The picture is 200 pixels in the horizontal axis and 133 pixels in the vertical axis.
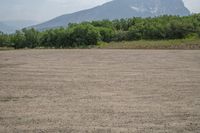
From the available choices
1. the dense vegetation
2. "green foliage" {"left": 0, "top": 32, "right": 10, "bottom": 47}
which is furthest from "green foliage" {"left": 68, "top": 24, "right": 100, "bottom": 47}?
"green foliage" {"left": 0, "top": 32, "right": 10, "bottom": 47}

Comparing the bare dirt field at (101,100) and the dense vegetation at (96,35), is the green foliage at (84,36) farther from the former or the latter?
the bare dirt field at (101,100)

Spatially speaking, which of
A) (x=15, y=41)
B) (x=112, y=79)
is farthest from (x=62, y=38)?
(x=112, y=79)

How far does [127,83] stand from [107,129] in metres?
7.46

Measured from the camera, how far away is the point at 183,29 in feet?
166

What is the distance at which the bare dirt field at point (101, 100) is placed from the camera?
30.1ft

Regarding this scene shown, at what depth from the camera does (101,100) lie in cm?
1234

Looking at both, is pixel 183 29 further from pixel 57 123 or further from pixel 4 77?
pixel 57 123

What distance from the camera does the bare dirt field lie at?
9.17m

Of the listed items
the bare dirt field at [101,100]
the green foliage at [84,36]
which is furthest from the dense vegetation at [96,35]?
the bare dirt field at [101,100]

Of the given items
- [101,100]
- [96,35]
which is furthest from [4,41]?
[101,100]

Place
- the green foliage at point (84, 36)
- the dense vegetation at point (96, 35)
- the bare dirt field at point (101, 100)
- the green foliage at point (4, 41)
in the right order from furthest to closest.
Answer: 1. the green foliage at point (4, 41)
2. the green foliage at point (84, 36)
3. the dense vegetation at point (96, 35)
4. the bare dirt field at point (101, 100)

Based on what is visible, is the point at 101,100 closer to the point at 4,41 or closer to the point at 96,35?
the point at 96,35

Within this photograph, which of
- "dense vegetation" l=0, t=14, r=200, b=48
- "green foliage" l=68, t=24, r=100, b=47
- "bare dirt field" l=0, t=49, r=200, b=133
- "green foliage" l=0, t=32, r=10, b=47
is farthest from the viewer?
"green foliage" l=0, t=32, r=10, b=47

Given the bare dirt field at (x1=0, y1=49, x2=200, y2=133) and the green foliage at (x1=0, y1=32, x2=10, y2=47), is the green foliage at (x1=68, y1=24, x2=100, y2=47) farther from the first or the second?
the bare dirt field at (x1=0, y1=49, x2=200, y2=133)
